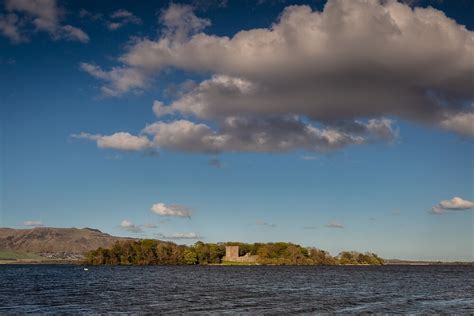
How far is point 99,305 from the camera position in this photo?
5934 centimetres

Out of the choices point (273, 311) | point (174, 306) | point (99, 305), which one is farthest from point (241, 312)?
point (99, 305)

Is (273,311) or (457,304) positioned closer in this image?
(273,311)

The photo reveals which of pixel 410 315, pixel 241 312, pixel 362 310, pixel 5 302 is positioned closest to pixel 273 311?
pixel 241 312

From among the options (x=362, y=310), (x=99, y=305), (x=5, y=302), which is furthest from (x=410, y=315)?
(x=5, y=302)

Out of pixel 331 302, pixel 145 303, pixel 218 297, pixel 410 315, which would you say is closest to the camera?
pixel 410 315

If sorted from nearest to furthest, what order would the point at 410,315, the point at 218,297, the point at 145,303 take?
the point at 410,315 < the point at 145,303 < the point at 218,297

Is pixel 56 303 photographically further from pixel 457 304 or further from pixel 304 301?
pixel 457 304

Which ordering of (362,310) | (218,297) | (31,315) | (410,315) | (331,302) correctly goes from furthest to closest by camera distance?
(218,297), (331,302), (362,310), (410,315), (31,315)

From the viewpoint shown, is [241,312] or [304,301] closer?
[241,312]

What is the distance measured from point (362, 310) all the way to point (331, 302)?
9.51m

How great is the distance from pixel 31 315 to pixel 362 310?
36353mm

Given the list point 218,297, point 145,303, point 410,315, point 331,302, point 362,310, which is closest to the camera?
point 410,315

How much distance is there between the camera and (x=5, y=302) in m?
63.8

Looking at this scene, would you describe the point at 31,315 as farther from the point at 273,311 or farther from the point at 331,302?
the point at 331,302
